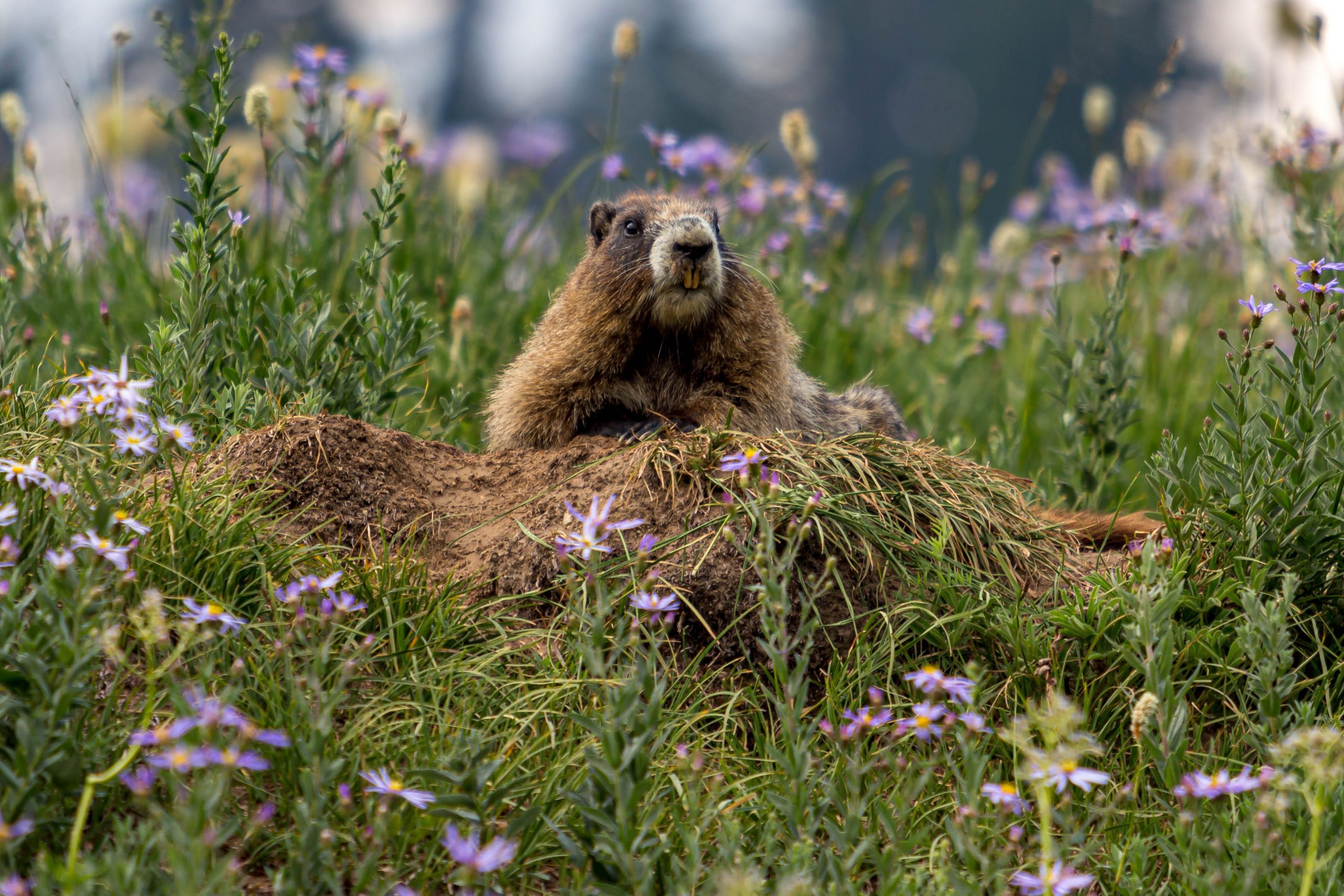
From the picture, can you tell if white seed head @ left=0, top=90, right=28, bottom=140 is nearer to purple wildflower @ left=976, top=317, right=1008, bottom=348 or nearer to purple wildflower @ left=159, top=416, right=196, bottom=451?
purple wildflower @ left=159, top=416, right=196, bottom=451

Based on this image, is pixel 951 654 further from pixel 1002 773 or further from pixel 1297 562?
pixel 1297 562

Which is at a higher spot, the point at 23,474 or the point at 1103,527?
the point at 23,474

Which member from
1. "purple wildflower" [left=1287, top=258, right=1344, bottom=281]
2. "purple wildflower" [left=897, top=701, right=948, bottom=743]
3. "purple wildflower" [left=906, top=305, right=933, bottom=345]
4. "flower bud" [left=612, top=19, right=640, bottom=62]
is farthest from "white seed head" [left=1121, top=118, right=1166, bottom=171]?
"purple wildflower" [left=897, top=701, right=948, bottom=743]

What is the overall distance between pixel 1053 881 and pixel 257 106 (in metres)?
3.74

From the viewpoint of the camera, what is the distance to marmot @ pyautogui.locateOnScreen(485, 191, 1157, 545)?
422 centimetres

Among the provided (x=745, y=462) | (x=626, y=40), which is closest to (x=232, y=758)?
(x=745, y=462)

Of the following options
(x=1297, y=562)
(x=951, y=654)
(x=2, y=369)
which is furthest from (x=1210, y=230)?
(x=2, y=369)

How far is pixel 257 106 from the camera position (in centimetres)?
440

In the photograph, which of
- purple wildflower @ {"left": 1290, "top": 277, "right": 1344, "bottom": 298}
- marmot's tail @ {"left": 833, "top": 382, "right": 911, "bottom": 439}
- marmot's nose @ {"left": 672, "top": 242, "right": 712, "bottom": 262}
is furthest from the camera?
marmot's tail @ {"left": 833, "top": 382, "right": 911, "bottom": 439}

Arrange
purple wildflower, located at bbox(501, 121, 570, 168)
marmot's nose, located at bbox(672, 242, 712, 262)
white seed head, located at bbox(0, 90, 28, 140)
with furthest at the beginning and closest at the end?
purple wildflower, located at bbox(501, 121, 570, 168) → white seed head, located at bbox(0, 90, 28, 140) → marmot's nose, located at bbox(672, 242, 712, 262)

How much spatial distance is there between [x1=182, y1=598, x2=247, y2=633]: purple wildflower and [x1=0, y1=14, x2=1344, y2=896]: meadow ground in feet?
0.09

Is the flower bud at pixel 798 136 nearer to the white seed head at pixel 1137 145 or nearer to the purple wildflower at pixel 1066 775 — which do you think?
the white seed head at pixel 1137 145

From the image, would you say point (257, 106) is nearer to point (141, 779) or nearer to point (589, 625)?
point (589, 625)

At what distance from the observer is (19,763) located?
2.20 meters
